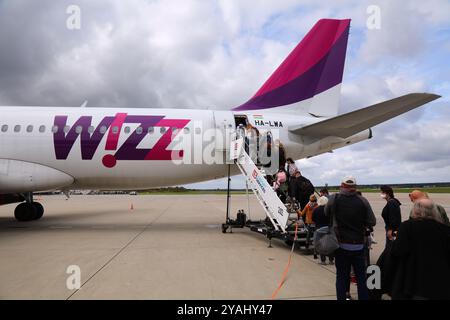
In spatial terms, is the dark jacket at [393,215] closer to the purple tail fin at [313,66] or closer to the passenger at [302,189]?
the passenger at [302,189]

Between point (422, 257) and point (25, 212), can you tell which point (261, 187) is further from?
point (25, 212)

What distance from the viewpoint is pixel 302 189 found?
8.91 metres

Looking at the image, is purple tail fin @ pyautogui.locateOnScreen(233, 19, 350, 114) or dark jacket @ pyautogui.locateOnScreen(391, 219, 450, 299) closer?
dark jacket @ pyautogui.locateOnScreen(391, 219, 450, 299)

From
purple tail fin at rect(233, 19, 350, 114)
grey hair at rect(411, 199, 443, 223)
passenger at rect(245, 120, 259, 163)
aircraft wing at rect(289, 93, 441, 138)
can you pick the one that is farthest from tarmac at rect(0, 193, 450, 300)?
purple tail fin at rect(233, 19, 350, 114)

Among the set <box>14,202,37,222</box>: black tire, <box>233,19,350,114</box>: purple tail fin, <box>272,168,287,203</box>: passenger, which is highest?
<box>233,19,350,114</box>: purple tail fin

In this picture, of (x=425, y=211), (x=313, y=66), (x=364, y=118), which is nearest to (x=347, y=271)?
(x=425, y=211)

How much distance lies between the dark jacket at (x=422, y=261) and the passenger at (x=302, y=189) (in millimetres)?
5373

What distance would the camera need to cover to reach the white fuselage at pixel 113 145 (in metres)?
11.9

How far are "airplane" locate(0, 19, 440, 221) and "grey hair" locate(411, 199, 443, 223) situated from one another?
25.7ft

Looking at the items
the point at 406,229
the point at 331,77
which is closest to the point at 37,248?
the point at 406,229

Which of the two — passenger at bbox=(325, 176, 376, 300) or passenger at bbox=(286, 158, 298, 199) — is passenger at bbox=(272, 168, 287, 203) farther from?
passenger at bbox=(325, 176, 376, 300)

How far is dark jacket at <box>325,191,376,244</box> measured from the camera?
4426mm

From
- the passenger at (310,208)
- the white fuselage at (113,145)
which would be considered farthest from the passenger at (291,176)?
the white fuselage at (113,145)

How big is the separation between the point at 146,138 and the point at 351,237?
29.5 ft
